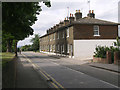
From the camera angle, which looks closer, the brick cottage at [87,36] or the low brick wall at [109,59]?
the low brick wall at [109,59]

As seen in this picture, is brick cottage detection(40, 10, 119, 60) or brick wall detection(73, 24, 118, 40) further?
brick wall detection(73, 24, 118, 40)

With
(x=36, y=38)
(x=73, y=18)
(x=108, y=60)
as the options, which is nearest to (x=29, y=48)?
(x=36, y=38)

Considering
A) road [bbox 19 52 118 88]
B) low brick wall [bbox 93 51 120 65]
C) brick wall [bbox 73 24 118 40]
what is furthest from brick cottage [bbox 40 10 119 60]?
road [bbox 19 52 118 88]

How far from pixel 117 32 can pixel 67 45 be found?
10693mm

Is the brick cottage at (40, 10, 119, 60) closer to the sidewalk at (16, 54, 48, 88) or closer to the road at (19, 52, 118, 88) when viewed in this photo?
the road at (19, 52, 118, 88)

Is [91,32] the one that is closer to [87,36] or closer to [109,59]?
[87,36]

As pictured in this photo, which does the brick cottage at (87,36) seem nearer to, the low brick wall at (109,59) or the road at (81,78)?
the low brick wall at (109,59)

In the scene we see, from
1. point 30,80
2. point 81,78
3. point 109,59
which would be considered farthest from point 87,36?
point 30,80

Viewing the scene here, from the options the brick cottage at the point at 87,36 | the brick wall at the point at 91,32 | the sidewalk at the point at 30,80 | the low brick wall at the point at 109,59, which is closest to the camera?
the sidewalk at the point at 30,80

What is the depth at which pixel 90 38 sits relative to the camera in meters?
31.4

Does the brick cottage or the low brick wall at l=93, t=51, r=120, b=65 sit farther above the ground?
the brick cottage

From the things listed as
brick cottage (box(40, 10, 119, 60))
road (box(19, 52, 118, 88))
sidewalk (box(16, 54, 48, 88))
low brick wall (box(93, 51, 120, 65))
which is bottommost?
road (box(19, 52, 118, 88))

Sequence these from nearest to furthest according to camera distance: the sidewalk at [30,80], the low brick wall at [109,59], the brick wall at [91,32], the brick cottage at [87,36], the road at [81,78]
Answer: the sidewalk at [30,80]
the road at [81,78]
the low brick wall at [109,59]
the brick cottage at [87,36]
the brick wall at [91,32]

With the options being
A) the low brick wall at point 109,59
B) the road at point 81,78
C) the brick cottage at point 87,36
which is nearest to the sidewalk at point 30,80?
the road at point 81,78
